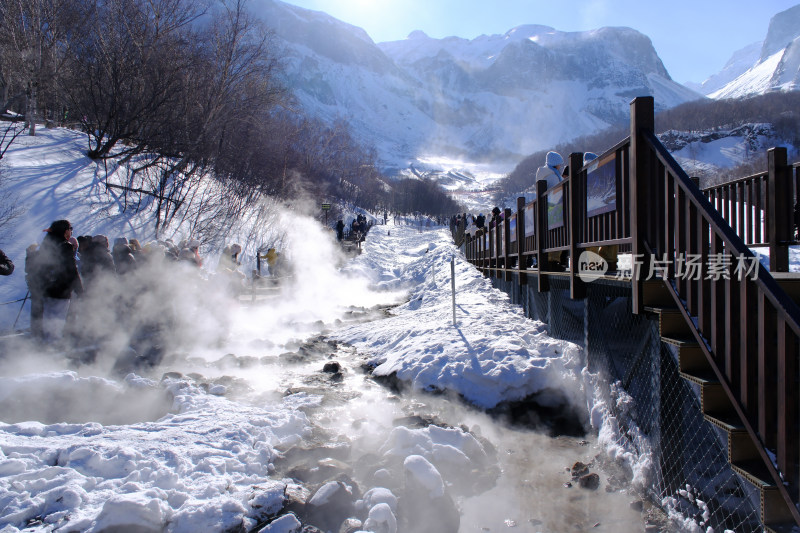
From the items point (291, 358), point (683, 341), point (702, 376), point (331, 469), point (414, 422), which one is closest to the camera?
point (702, 376)

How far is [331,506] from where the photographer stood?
3.40 m

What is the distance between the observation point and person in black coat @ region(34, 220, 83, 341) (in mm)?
6949

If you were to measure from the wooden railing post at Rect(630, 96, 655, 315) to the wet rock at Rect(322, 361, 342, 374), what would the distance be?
4.65 meters

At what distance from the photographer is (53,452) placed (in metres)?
3.42

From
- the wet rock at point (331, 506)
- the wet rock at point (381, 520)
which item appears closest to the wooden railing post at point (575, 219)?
the wet rock at point (381, 520)

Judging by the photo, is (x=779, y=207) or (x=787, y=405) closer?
(x=787, y=405)

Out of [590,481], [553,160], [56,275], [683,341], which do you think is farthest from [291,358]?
[683,341]

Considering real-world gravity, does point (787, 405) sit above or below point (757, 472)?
above

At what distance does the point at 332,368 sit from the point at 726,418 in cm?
541

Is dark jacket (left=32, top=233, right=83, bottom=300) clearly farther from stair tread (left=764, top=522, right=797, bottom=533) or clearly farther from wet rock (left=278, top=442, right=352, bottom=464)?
stair tread (left=764, top=522, right=797, bottom=533)

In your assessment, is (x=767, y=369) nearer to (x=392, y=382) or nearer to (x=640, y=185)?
(x=640, y=185)

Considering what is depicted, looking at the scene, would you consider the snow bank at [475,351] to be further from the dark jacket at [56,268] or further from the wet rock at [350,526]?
the dark jacket at [56,268]

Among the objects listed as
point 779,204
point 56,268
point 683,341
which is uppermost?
point 779,204

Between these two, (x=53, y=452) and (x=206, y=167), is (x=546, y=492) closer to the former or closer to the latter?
(x=53, y=452)
